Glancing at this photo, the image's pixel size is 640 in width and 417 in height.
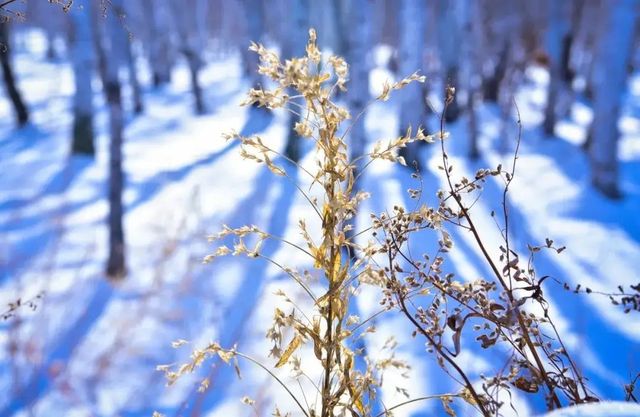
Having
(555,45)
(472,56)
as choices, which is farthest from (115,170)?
(555,45)

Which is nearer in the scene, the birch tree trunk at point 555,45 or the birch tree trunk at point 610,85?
the birch tree trunk at point 610,85

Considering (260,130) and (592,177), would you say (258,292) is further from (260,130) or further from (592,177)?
(260,130)

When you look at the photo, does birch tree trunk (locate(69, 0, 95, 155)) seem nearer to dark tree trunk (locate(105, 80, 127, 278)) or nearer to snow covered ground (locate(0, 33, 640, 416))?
snow covered ground (locate(0, 33, 640, 416))

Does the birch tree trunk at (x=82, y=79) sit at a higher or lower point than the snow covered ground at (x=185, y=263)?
higher

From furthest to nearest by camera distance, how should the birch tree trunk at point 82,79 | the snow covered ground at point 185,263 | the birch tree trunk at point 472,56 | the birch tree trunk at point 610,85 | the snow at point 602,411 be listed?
the birch tree trunk at point 472,56 → the birch tree trunk at point 82,79 → the birch tree trunk at point 610,85 → the snow covered ground at point 185,263 → the snow at point 602,411

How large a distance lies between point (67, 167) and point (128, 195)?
1759mm

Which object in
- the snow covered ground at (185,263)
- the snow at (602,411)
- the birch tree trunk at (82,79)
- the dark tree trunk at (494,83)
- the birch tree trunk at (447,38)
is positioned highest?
the dark tree trunk at (494,83)

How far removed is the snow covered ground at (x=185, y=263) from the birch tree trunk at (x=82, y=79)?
44cm

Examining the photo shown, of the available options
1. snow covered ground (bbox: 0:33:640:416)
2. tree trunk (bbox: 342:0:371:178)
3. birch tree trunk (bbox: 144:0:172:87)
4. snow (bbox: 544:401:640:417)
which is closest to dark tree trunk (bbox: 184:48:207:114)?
snow covered ground (bbox: 0:33:640:416)

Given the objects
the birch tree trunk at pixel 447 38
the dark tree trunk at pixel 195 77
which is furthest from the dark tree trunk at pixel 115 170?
the dark tree trunk at pixel 195 77

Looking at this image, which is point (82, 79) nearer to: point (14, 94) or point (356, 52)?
point (14, 94)

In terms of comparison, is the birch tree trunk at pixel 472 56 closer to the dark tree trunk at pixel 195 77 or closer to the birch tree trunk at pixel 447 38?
the birch tree trunk at pixel 447 38

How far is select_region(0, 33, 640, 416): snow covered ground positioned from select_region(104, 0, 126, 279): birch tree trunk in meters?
0.22

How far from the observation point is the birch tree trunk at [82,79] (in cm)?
985
